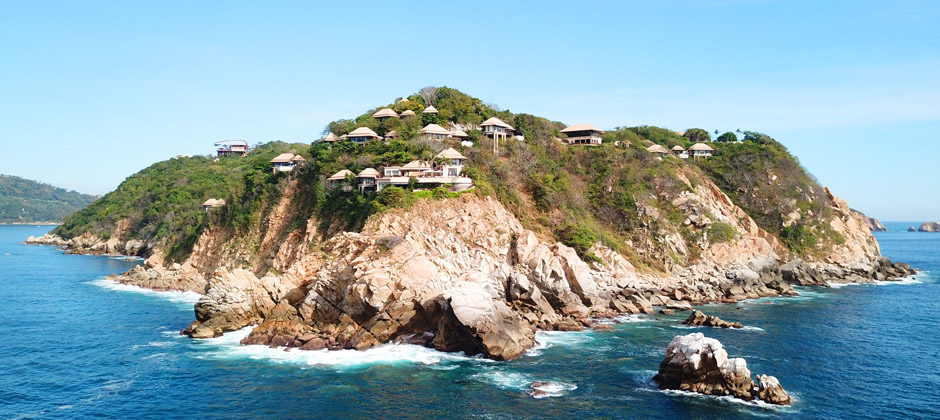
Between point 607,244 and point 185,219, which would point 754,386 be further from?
point 185,219

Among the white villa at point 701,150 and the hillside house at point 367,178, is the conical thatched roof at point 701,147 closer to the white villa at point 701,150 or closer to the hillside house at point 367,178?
the white villa at point 701,150

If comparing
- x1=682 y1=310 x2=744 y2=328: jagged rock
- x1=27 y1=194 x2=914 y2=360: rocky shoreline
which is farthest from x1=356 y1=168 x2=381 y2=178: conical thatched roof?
x1=682 y1=310 x2=744 y2=328: jagged rock

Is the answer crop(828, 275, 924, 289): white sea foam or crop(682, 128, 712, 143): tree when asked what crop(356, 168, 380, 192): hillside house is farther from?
crop(682, 128, 712, 143): tree

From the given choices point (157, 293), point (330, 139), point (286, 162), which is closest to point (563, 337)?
point (330, 139)

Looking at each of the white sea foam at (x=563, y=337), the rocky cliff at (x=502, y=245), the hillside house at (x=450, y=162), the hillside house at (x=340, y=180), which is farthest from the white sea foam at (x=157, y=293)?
the white sea foam at (x=563, y=337)

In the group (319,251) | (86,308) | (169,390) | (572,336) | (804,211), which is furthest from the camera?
(804,211)

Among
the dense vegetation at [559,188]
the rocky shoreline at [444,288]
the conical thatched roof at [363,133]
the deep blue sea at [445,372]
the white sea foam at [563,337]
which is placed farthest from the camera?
the conical thatched roof at [363,133]

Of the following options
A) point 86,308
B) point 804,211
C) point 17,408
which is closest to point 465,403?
point 17,408
